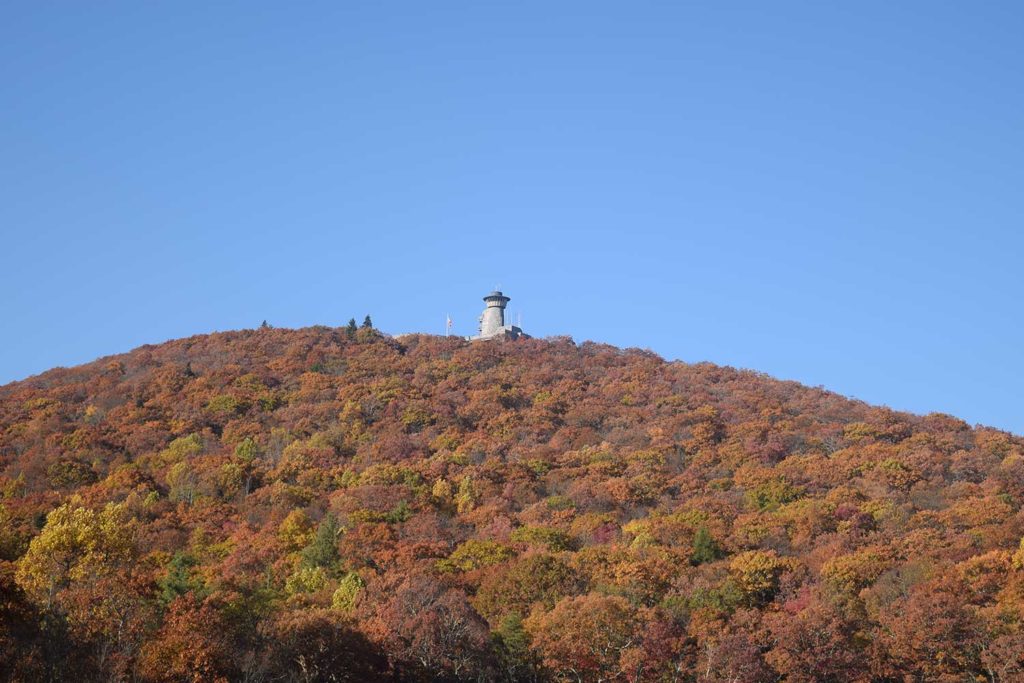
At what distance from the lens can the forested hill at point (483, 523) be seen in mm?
42281

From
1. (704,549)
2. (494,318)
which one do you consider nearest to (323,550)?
(704,549)

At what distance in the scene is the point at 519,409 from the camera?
92.3m

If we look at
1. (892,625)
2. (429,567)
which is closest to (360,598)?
(429,567)

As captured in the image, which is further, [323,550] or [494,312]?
[494,312]

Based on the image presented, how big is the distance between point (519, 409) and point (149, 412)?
26299 mm

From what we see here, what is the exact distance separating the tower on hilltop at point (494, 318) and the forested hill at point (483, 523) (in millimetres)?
8669

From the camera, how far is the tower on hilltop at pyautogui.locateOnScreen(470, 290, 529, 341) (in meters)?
117

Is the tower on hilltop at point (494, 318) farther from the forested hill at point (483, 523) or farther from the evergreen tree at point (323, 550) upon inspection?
the evergreen tree at point (323, 550)

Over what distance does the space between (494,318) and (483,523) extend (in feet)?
178

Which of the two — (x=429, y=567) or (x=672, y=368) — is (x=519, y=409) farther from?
(x=429, y=567)

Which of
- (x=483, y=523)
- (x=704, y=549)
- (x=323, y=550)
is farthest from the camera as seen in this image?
(x=483, y=523)

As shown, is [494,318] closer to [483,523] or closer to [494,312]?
[494,312]

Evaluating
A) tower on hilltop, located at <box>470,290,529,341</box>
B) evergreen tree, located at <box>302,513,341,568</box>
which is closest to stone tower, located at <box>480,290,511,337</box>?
tower on hilltop, located at <box>470,290,529,341</box>

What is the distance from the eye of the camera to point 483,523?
64.9 meters
